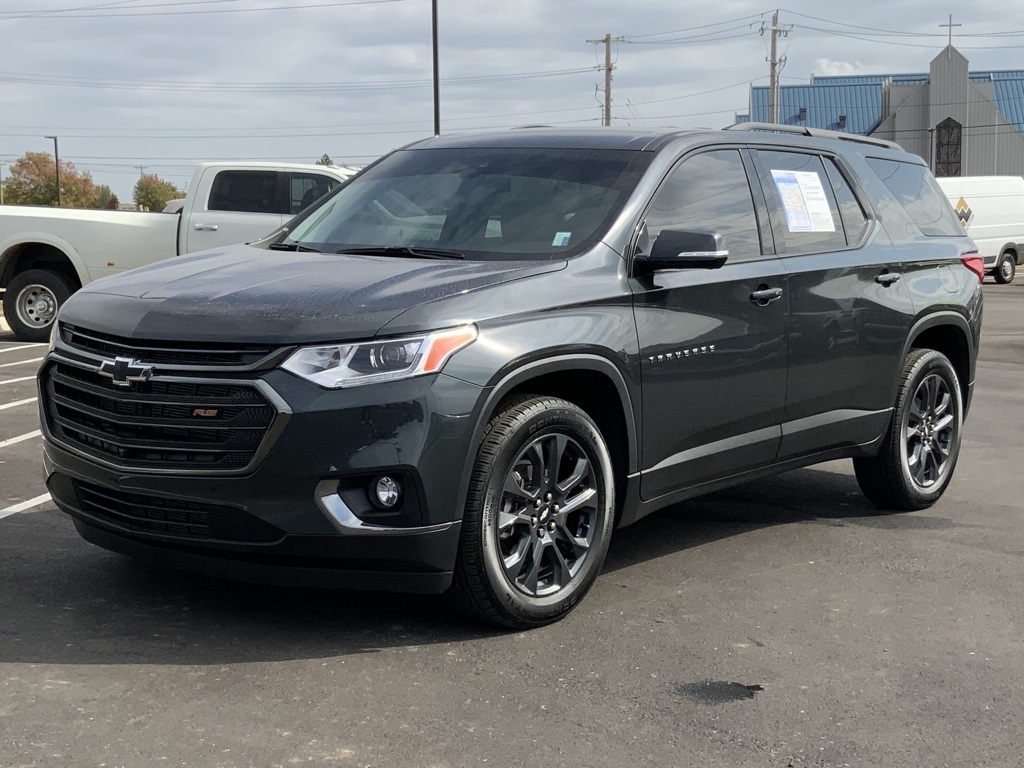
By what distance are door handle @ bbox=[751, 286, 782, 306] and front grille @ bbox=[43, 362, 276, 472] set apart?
2285 millimetres

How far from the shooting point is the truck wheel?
15.2 meters

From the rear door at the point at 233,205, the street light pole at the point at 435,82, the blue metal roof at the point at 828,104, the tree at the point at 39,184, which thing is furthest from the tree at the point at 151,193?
the rear door at the point at 233,205

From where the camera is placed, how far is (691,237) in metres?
4.87

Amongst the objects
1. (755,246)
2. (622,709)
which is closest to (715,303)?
(755,246)

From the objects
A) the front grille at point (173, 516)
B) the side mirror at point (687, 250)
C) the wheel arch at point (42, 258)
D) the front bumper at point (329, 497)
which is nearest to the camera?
the front bumper at point (329, 497)

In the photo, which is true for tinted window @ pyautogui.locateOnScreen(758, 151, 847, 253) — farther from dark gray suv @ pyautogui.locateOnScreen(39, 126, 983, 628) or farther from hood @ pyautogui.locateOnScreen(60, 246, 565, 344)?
hood @ pyautogui.locateOnScreen(60, 246, 565, 344)

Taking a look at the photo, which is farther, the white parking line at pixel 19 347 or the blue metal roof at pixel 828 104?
the blue metal roof at pixel 828 104

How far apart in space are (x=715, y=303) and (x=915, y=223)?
6.83 ft

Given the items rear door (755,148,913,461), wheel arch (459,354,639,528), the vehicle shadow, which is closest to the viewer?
the vehicle shadow

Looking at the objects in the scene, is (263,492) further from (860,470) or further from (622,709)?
(860,470)

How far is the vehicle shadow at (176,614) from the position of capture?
4316mm

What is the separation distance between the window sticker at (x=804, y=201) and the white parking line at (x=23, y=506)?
386 centimetres

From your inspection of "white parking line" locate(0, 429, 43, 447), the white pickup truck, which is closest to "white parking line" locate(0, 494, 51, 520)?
"white parking line" locate(0, 429, 43, 447)

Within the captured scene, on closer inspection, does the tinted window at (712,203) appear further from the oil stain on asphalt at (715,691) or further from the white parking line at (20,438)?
the white parking line at (20,438)
